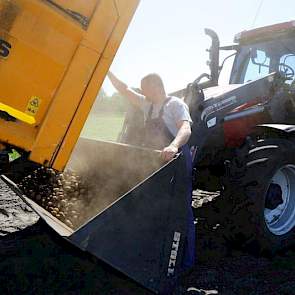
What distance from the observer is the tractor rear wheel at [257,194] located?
399cm

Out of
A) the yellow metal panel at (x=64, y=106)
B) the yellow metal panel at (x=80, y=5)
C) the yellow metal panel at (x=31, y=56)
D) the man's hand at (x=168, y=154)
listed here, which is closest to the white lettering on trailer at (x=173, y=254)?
the man's hand at (x=168, y=154)

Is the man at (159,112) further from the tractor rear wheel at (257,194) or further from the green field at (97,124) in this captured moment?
the tractor rear wheel at (257,194)

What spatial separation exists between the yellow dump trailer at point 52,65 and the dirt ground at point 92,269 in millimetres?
1014

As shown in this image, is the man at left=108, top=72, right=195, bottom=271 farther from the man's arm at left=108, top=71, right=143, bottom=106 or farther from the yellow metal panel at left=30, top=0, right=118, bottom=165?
the yellow metal panel at left=30, top=0, right=118, bottom=165

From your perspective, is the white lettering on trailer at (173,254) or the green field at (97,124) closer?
the white lettering on trailer at (173,254)

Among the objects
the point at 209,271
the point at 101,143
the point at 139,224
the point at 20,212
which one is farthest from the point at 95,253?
the point at 20,212

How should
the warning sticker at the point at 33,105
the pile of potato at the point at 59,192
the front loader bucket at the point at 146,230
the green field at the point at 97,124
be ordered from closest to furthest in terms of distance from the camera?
the warning sticker at the point at 33,105 → the front loader bucket at the point at 146,230 → the pile of potato at the point at 59,192 → the green field at the point at 97,124

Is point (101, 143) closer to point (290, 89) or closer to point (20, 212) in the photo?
point (20, 212)

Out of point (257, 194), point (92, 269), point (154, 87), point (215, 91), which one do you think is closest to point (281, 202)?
point (257, 194)

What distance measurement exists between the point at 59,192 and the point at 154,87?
1.45m

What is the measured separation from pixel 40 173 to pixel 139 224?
1798mm

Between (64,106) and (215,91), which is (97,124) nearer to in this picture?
(215,91)

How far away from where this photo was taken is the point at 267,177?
13.4 ft

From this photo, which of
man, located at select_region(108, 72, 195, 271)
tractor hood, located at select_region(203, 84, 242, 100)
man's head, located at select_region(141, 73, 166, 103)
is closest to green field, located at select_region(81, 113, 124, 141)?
man, located at select_region(108, 72, 195, 271)
